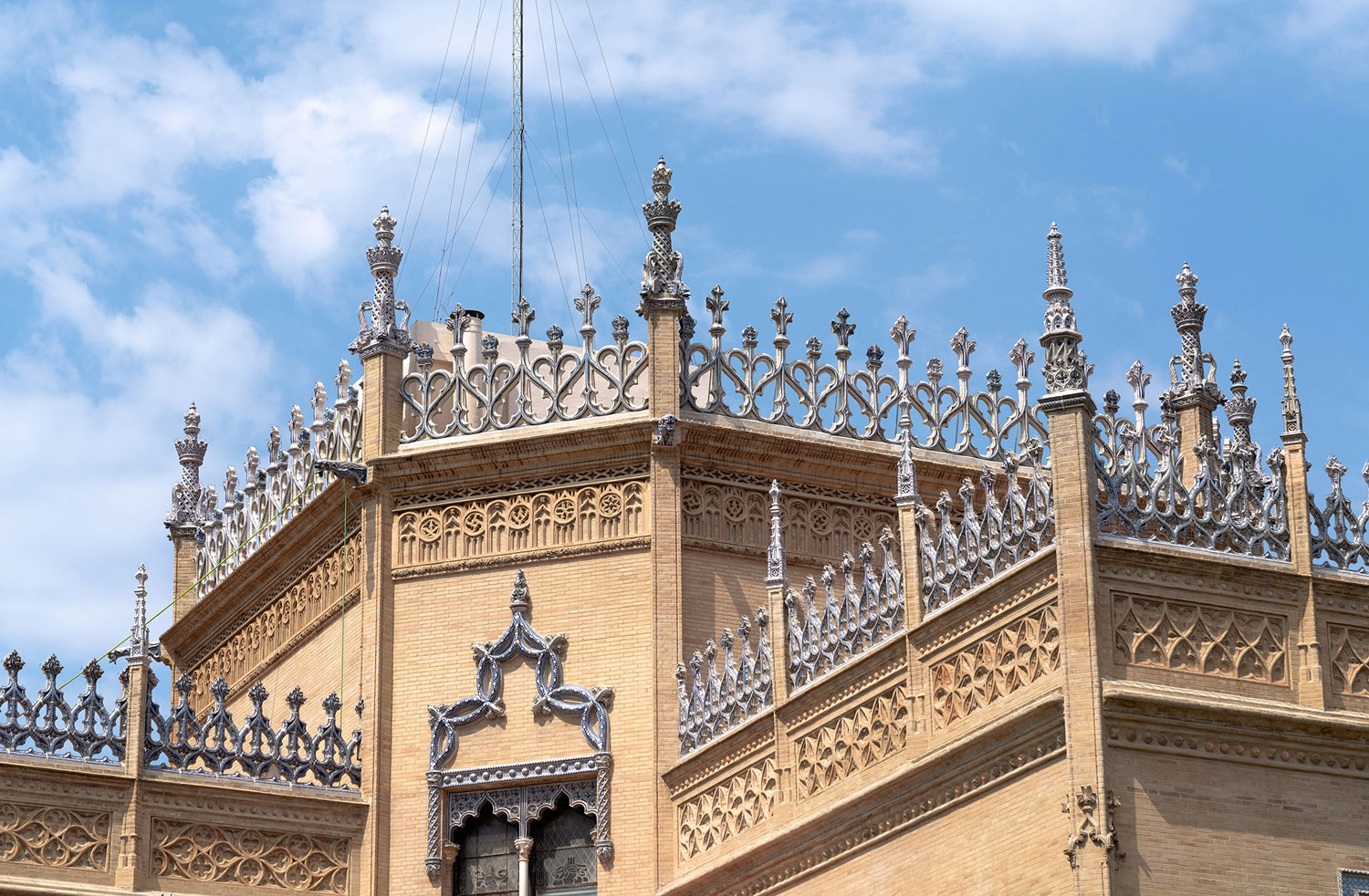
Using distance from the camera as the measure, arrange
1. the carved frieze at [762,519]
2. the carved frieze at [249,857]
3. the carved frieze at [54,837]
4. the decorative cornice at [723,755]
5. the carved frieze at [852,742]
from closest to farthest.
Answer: the carved frieze at [852,742] < the decorative cornice at [723,755] < the carved frieze at [54,837] < the carved frieze at [249,857] < the carved frieze at [762,519]

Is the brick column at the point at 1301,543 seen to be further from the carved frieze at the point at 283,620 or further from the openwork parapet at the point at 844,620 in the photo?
the carved frieze at the point at 283,620

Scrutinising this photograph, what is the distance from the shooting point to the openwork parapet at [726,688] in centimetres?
2011

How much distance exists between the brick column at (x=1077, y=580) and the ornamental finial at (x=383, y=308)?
27.8ft

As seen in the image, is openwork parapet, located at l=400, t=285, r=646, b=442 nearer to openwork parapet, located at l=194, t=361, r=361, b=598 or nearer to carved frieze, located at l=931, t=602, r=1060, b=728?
openwork parapet, located at l=194, t=361, r=361, b=598

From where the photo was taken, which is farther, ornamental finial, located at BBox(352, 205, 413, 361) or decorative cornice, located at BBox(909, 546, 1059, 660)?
ornamental finial, located at BBox(352, 205, 413, 361)

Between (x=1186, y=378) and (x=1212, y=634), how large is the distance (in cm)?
589

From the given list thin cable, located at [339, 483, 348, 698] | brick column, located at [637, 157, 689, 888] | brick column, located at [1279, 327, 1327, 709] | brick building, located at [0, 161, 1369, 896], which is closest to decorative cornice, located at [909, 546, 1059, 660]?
brick building, located at [0, 161, 1369, 896]

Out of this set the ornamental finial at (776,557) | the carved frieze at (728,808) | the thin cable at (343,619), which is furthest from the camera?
the thin cable at (343,619)

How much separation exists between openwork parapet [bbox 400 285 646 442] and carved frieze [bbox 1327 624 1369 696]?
803cm

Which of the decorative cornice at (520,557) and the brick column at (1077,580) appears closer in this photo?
the brick column at (1077,580)

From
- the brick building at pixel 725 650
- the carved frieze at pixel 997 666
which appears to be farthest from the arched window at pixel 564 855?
the carved frieze at pixel 997 666

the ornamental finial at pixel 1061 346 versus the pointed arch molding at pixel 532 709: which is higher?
the ornamental finial at pixel 1061 346

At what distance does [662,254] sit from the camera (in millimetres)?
22859

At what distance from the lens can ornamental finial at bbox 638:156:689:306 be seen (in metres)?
22.6
